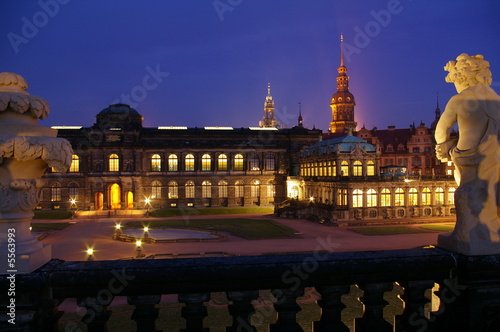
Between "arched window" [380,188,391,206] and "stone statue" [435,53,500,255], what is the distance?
→ 47729 mm

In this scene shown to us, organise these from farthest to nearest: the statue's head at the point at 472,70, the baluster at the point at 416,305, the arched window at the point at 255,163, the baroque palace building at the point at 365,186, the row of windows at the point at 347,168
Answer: the arched window at the point at 255,163 → the row of windows at the point at 347,168 → the baroque palace building at the point at 365,186 → the statue's head at the point at 472,70 → the baluster at the point at 416,305

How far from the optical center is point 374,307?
4957 mm

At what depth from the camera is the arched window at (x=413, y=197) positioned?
2047 inches

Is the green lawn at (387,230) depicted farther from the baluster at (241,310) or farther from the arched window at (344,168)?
the baluster at (241,310)

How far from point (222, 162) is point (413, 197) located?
31.5 metres

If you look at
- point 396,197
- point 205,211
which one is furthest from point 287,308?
point 205,211

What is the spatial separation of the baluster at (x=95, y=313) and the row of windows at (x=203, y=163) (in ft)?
215

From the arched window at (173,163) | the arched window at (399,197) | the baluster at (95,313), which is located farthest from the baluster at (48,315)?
the arched window at (173,163)

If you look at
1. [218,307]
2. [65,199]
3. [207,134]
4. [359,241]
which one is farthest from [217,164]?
[218,307]

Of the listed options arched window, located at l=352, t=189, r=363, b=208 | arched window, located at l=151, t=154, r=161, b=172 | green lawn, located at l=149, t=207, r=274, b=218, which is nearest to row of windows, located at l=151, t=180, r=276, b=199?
arched window, located at l=151, t=154, r=161, b=172

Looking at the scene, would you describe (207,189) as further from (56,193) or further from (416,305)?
(416,305)

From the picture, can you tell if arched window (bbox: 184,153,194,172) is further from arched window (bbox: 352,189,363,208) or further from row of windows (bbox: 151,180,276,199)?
arched window (bbox: 352,189,363,208)

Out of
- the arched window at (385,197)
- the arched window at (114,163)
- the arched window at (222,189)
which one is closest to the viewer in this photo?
the arched window at (385,197)

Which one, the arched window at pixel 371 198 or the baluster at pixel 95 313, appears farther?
the arched window at pixel 371 198
